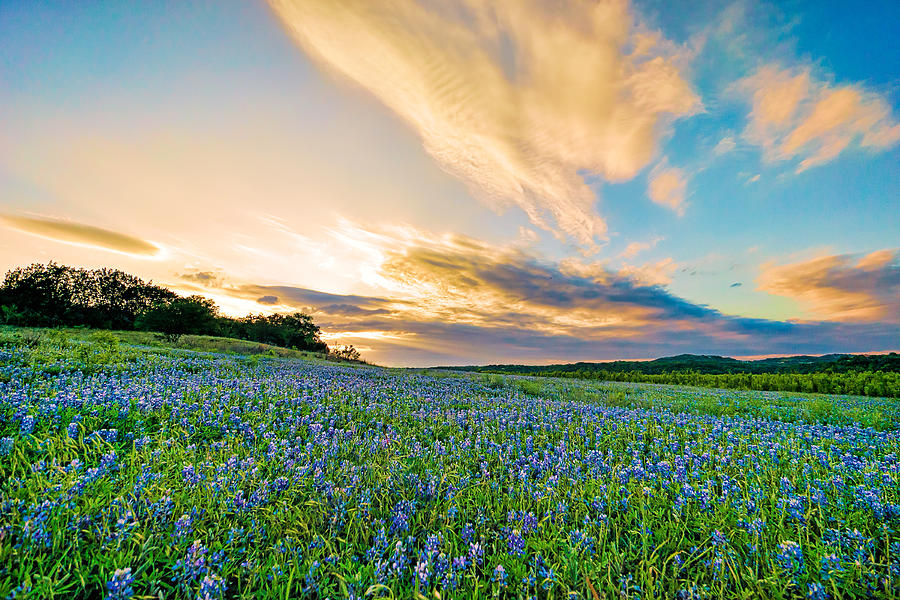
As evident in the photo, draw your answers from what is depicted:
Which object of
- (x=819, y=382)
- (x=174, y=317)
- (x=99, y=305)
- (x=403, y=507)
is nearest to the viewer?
(x=403, y=507)

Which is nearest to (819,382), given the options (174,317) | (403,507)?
(403,507)

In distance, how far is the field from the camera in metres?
2.43

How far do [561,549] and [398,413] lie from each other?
14.3ft

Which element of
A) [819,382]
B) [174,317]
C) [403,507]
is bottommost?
[403,507]

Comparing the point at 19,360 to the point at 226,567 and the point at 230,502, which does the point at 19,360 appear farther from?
the point at 226,567

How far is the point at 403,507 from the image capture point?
3.37 meters

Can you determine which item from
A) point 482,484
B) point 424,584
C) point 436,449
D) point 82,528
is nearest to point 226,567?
point 82,528

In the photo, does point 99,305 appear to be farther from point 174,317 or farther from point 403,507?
point 403,507

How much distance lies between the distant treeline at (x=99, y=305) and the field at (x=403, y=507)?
5302 cm

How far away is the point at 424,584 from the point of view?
7.68 ft

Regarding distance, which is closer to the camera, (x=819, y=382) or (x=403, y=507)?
(x=403, y=507)

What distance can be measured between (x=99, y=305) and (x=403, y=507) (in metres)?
93.2

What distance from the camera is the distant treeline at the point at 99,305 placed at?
61312 mm

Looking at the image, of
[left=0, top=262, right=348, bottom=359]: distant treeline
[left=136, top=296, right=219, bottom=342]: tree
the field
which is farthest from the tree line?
[left=0, top=262, right=348, bottom=359]: distant treeline
